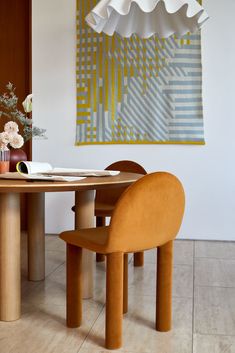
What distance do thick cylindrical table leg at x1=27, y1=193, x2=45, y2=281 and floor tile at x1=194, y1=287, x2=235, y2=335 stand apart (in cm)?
98

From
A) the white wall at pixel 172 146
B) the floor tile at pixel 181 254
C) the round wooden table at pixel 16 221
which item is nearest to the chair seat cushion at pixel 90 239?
the round wooden table at pixel 16 221

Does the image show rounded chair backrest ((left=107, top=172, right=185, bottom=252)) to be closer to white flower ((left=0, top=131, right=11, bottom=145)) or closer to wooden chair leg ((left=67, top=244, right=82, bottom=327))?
wooden chair leg ((left=67, top=244, right=82, bottom=327))

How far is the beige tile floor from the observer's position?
192cm

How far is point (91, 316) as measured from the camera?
2.25 metres

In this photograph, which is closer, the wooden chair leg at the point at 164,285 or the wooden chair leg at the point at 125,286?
the wooden chair leg at the point at 164,285

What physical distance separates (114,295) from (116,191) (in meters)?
1.58

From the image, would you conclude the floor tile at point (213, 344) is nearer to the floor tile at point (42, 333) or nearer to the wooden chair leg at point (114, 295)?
the wooden chair leg at point (114, 295)

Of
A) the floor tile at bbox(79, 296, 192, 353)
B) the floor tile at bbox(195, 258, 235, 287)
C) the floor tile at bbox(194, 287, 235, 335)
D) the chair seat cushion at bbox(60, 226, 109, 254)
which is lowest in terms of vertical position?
the floor tile at bbox(195, 258, 235, 287)

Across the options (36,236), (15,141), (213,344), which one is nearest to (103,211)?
(36,236)

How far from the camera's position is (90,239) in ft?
6.32

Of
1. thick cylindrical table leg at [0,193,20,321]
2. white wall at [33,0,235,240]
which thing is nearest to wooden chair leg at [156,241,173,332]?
thick cylindrical table leg at [0,193,20,321]

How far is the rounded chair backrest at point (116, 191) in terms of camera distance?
336 centimetres

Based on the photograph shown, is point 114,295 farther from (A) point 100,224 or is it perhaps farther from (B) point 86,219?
(A) point 100,224

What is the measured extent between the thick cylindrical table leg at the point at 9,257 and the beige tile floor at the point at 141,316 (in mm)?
83
